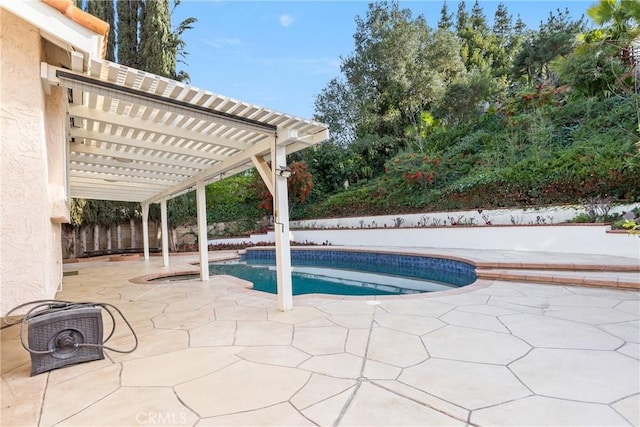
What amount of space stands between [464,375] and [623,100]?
13.4m

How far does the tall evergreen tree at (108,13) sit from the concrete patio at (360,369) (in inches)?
577

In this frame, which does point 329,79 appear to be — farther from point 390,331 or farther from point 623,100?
point 390,331

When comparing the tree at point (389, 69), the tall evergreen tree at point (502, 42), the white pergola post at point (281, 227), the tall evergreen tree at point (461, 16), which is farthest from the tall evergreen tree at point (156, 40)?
the tall evergreen tree at point (461, 16)

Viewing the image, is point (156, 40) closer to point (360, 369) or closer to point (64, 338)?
point (64, 338)

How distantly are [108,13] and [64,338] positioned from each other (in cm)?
1753

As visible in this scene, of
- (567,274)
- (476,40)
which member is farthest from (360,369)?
(476,40)

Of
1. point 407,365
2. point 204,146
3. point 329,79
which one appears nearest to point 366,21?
point 329,79

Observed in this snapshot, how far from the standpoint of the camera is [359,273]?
988 cm

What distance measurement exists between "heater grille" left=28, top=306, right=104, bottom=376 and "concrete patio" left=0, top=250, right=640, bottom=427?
97 millimetres

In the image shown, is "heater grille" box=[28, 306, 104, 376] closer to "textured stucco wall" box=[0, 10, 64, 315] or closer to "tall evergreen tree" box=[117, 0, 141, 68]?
"textured stucco wall" box=[0, 10, 64, 315]

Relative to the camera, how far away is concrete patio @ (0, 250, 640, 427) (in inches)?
83.8

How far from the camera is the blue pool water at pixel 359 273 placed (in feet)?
25.1

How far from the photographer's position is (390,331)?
3666mm

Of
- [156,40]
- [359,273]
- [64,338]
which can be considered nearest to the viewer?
[64,338]
